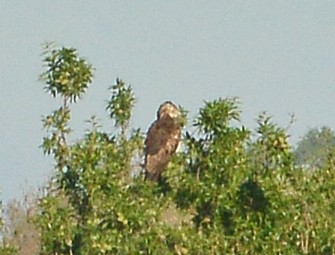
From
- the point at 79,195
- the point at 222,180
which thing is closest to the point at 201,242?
the point at 222,180

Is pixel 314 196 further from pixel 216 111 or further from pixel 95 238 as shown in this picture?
pixel 95 238

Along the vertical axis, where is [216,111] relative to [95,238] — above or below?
above

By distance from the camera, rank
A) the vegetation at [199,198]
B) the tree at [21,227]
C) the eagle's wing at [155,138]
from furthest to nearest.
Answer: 1. the tree at [21,227]
2. the eagle's wing at [155,138]
3. the vegetation at [199,198]

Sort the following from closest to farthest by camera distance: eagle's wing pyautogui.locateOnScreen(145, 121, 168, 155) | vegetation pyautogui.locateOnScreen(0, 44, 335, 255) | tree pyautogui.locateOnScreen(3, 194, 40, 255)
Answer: vegetation pyautogui.locateOnScreen(0, 44, 335, 255)
eagle's wing pyautogui.locateOnScreen(145, 121, 168, 155)
tree pyautogui.locateOnScreen(3, 194, 40, 255)

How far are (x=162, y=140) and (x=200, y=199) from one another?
148cm

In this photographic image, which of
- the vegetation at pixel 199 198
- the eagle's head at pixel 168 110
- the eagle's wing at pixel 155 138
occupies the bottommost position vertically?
the vegetation at pixel 199 198

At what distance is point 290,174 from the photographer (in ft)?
36.3

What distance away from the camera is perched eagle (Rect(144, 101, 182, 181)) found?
11812mm

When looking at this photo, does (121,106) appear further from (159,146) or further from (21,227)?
(21,227)

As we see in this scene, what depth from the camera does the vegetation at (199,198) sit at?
10.5 metres

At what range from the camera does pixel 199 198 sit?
11023 mm

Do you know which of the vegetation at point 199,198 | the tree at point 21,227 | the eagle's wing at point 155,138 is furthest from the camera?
the tree at point 21,227

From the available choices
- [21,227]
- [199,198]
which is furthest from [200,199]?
[21,227]

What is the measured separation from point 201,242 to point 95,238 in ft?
3.12
